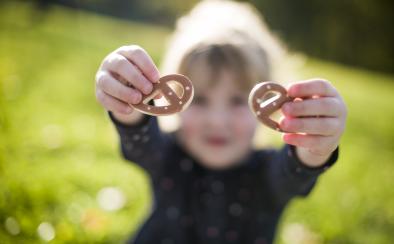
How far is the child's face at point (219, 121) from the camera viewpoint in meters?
1.94

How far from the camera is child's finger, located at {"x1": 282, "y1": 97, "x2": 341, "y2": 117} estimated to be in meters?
1.20

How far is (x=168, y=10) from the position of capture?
18.7 metres

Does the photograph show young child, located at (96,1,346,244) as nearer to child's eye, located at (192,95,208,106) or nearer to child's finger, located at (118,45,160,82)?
child's eye, located at (192,95,208,106)

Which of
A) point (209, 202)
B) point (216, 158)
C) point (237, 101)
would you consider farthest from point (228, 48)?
point (209, 202)

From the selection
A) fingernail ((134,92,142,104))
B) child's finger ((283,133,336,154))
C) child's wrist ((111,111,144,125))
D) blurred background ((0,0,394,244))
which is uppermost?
fingernail ((134,92,142,104))

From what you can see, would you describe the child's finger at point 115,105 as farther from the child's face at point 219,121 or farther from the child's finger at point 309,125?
the child's face at point 219,121

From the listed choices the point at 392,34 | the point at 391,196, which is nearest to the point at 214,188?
the point at 391,196

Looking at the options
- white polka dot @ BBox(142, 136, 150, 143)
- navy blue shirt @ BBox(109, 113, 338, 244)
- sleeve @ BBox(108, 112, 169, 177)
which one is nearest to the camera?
sleeve @ BBox(108, 112, 169, 177)

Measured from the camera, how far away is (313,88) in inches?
47.5

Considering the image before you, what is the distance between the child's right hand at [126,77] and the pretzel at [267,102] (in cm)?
28

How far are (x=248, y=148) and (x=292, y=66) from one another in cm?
93

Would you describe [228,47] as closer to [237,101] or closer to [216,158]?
[237,101]

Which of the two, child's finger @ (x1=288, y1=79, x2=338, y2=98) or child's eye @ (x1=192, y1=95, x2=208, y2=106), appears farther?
child's eye @ (x1=192, y1=95, x2=208, y2=106)

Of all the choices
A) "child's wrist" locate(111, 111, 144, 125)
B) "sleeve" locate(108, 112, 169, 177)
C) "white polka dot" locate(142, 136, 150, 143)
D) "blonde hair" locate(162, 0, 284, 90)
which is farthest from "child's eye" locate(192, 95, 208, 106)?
"child's wrist" locate(111, 111, 144, 125)
